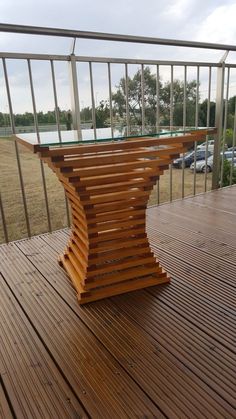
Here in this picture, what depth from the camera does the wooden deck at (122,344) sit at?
3.33ft

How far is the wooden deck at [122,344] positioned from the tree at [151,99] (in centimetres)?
138

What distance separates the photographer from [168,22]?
3.59 meters

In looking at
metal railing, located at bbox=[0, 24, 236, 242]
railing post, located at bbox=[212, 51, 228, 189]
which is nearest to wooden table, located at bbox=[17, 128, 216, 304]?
metal railing, located at bbox=[0, 24, 236, 242]

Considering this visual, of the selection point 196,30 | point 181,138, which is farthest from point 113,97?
point 196,30

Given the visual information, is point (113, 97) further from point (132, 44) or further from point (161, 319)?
point (161, 319)

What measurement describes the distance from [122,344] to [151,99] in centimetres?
226

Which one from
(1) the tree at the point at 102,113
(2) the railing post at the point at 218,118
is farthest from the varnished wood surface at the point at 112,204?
(2) the railing post at the point at 218,118

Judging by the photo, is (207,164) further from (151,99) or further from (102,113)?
(102,113)

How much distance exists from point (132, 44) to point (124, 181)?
1.31 metres

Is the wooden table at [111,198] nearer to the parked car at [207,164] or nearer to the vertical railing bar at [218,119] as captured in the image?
the vertical railing bar at [218,119]

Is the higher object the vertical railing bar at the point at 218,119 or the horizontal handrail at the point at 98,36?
the horizontal handrail at the point at 98,36

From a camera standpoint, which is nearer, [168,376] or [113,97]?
[168,376]

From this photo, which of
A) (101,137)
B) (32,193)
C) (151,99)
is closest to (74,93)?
(151,99)

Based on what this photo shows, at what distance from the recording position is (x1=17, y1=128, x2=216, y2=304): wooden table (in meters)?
1.39
